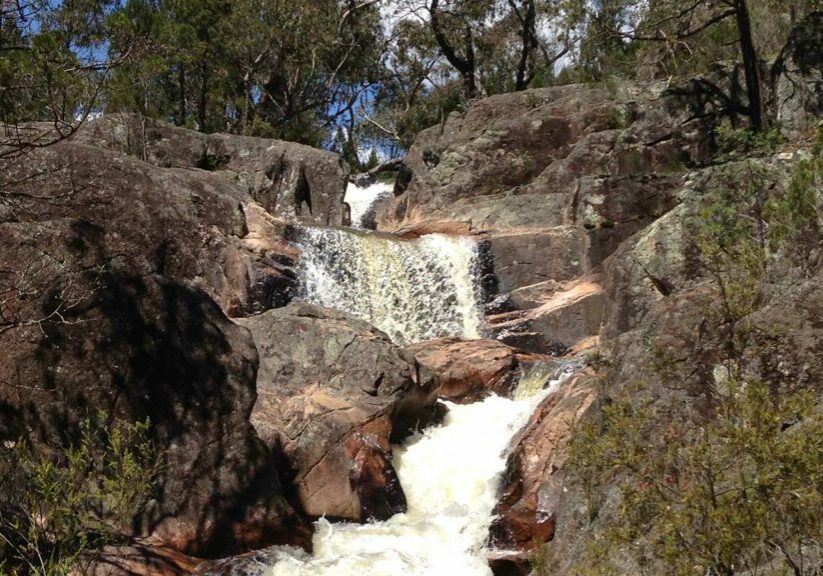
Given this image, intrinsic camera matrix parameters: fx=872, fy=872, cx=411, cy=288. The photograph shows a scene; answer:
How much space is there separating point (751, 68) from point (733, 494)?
1803 cm

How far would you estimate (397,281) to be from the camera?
21266 millimetres

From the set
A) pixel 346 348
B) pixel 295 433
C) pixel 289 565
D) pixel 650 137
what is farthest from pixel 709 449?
pixel 650 137

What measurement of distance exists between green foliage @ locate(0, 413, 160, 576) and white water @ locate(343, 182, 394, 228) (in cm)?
2348

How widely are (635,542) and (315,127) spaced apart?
39.2 metres

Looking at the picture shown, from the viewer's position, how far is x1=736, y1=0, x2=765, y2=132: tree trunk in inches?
777

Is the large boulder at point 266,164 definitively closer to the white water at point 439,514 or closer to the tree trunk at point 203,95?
the tree trunk at point 203,95

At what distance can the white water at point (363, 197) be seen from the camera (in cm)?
3270

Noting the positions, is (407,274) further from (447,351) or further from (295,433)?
(295,433)

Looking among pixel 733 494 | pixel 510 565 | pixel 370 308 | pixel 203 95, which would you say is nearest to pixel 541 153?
pixel 370 308

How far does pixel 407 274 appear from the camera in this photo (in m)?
21.3

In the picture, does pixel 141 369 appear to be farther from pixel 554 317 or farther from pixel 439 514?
pixel 554 317

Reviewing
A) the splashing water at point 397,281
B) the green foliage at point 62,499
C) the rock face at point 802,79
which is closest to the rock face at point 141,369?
the green foliage at point 62,499

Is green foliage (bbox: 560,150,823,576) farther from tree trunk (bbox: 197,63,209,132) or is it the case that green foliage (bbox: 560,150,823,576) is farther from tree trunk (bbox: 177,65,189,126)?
tree trunk (bbox: 177,65,189,126)

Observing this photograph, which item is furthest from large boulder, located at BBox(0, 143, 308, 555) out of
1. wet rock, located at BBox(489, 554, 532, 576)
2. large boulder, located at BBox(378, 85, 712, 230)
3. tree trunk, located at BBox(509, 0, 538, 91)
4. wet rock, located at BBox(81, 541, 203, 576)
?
tree trunk, located at BBox(509, 0, 538, 91)
